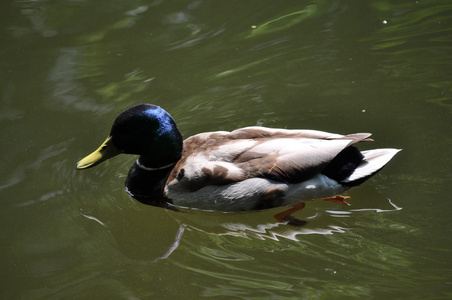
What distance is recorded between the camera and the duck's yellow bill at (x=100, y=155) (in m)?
6.51

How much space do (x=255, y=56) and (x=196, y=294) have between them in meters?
4.33

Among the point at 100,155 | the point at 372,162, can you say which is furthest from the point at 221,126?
the point at 372,162

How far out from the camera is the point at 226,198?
6.20m

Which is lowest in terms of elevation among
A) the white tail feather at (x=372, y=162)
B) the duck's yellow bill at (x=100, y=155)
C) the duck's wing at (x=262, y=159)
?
the white tail feather at (x=372, y=162)

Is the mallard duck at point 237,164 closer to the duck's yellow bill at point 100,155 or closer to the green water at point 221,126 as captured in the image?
the duck's yellow bill at point 100,155

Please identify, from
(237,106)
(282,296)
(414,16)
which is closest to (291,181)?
(282,296)

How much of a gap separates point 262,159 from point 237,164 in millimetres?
250

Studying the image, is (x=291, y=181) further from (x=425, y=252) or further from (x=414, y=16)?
(x=414, y=16)

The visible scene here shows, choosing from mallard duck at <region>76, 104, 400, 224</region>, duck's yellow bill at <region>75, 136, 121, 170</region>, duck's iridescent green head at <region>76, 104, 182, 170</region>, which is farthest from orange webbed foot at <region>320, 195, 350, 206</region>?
duck's yellow bill at <region>75, 136, 121, 170</region>

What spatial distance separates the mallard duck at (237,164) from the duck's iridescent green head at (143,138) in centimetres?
1

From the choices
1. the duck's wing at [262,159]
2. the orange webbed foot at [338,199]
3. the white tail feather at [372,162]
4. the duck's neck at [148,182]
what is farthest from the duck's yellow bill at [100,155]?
the white tail feather at [372,162]

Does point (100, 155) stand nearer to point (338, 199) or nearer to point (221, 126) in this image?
point (221, 126)

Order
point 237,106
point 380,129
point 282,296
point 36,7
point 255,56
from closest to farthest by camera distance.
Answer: point 282,296
point 380,129
point 237,106
point 255,56
point 36,7

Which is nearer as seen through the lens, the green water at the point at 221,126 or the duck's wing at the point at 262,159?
the green water at the point at 221,126
